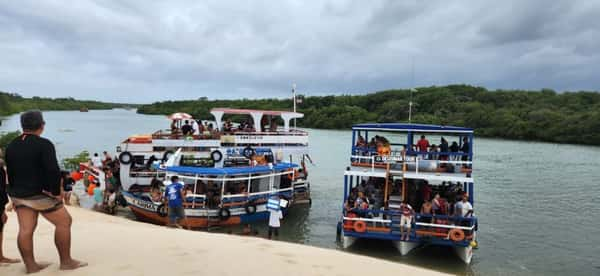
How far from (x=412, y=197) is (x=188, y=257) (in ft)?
33.9

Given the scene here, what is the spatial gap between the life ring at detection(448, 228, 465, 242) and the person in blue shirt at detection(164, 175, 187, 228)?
336 inches

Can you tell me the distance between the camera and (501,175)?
36.1 meters

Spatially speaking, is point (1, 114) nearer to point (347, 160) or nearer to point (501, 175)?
point (347, 160)

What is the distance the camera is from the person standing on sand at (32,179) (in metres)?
4.73

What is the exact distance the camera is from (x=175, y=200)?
46.4 ft

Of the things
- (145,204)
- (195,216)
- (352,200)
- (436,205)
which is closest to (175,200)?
(195,216)

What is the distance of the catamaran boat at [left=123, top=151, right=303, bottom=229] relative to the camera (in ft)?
53.2

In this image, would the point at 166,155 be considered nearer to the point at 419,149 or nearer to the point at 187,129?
the point at 187,129

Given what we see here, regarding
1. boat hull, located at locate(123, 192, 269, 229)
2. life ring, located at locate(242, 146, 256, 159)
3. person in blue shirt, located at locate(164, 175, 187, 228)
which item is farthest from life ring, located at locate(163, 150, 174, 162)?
person in blue shirt, located at locate(164, 175, 187, 228)

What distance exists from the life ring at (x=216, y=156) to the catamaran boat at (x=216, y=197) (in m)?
1.72

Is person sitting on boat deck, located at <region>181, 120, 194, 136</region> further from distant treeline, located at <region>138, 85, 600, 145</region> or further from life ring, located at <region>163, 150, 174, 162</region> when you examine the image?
distant treeline, located at <region>138, 85, 600, 145</region>

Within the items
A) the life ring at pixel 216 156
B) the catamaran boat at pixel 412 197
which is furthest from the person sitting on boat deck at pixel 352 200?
the life ring at pixel 216 156

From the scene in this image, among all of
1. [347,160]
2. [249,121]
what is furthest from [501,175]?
[249,121]

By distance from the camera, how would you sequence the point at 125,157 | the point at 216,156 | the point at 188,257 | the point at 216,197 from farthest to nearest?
1. the point at 216,156
2. the point at 125,157
3. the point at 216,197
4. the point at 188,257
